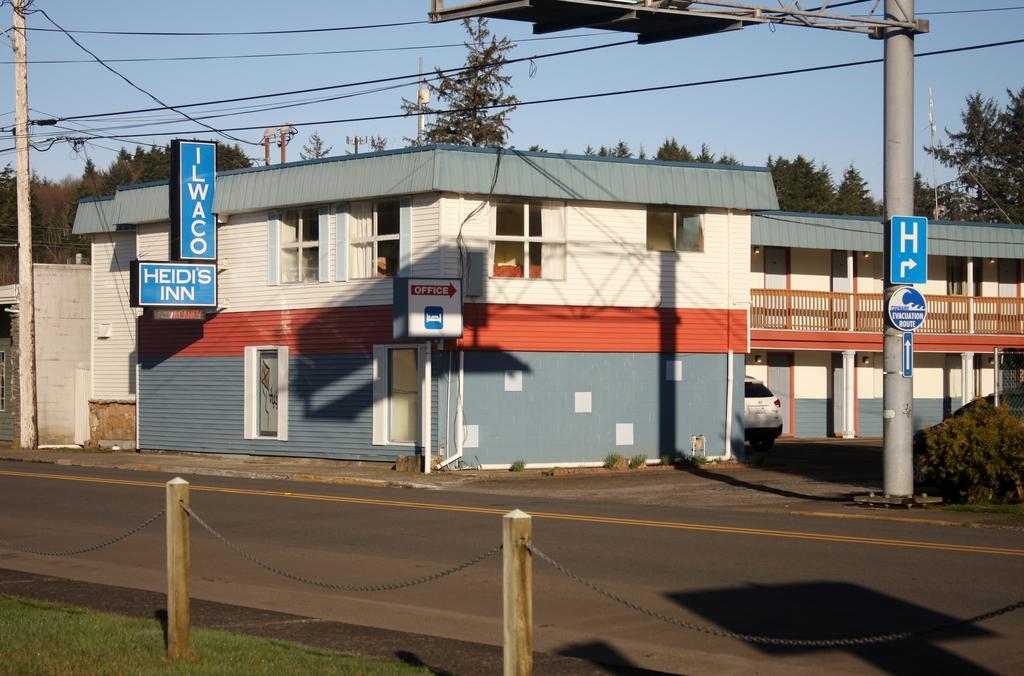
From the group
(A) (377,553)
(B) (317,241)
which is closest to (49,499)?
(A) (377,553)

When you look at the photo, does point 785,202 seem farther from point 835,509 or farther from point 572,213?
point 835,509

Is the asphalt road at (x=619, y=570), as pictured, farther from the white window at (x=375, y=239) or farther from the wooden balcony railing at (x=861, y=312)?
the wooden balcony railing at (x=861, y=312)

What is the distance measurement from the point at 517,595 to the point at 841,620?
177 inches

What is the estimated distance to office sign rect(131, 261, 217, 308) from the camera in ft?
104

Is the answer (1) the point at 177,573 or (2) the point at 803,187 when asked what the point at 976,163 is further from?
(1) the point at 177,573

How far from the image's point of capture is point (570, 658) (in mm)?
9328

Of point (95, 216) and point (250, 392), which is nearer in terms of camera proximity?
point (250, 392)

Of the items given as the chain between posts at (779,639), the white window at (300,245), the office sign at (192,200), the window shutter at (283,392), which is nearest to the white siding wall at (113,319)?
the office sign at (192,200)

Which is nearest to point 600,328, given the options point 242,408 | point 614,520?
point 242,408

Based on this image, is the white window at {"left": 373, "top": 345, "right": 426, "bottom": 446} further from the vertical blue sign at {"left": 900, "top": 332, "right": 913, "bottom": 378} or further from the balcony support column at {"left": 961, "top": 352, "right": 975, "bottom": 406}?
the balcony support column at {"left": 961, "top": 352, "right": 975, "bottom": 406}

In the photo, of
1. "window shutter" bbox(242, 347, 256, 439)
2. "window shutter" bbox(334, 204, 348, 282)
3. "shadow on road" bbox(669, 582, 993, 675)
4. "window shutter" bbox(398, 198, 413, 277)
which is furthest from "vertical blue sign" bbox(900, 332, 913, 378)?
"window shutter" bbox(242, 347, 256, 439)

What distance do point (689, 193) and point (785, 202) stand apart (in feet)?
242

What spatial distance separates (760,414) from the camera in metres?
34.2

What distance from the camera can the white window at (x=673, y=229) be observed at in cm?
3084
